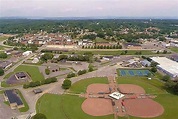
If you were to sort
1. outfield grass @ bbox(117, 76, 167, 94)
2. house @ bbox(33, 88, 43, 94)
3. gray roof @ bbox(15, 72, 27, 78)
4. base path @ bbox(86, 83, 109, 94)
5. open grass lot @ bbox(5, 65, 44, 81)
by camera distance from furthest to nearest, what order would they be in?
open grass lot @ bbox(5, 65, 44, 81) → gray roof @ bbox(15, 72, 27, 78) → outfield grass @ bbox(117, 76, 167, 94) → base path @ bbox(86, 83, 109, 94) → house @ bbox(33, 88, 43, 94)

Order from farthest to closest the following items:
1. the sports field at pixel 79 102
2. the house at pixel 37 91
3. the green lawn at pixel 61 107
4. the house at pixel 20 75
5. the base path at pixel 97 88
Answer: the house at pixel 20 75
the base path at pixel 97 88
the house at pixel 37 91
the sports field at pixel 79 102
the green lawn at pixel 61 107

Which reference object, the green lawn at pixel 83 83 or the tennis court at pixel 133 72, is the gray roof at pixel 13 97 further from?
the tennis court at pixel 133 72

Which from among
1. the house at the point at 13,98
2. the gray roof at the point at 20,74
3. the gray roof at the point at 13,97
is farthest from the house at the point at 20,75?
the gray roof at the point at 13,97

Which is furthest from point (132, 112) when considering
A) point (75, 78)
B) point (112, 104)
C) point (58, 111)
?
point (75, 78)

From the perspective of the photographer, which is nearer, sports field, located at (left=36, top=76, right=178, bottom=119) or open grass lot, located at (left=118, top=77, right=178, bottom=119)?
sports field, located at (left=36, top=76, right=178, bottom=119)

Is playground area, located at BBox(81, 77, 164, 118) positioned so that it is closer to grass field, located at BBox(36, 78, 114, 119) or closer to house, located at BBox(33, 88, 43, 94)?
grass field, located at BBox(36, 78, 114, 119)

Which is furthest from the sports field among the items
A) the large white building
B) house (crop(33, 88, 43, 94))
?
the large white building

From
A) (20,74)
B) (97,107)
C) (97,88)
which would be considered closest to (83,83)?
(97,88)
